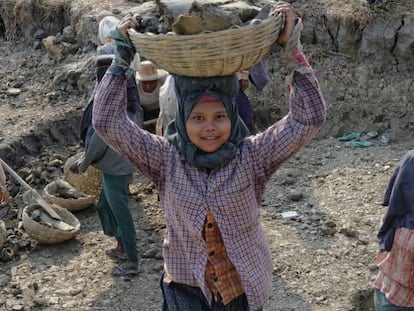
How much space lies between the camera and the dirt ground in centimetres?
504

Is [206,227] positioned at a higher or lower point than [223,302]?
higher

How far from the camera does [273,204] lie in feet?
20.3

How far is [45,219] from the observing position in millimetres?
5828

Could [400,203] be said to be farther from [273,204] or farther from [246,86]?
A: [273,204]

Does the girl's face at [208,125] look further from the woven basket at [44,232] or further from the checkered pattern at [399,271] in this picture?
the woven basket at [44,232]

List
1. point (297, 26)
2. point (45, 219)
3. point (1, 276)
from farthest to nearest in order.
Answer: point (45, 219), point (1, 276), point (297, 26)

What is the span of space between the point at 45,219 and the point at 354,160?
2.83 metres

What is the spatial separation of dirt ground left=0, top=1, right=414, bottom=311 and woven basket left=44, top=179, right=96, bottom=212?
12 cm

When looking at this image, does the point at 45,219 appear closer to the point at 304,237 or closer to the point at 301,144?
the point at 304,237

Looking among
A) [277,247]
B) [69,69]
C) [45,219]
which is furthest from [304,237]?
[69,69]

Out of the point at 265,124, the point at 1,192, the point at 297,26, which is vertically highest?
the point at 297,26

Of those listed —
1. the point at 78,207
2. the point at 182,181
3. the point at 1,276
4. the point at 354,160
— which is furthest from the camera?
the point at 354,160

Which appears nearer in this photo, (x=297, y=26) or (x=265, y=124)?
(x=297, y=26)

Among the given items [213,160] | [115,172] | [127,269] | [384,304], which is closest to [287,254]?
[127,269]
